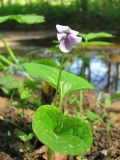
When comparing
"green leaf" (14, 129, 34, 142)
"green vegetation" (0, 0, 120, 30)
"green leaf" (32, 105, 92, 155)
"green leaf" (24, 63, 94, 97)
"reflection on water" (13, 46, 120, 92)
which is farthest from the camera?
"green vegetation" (0, 0, 120, 30)

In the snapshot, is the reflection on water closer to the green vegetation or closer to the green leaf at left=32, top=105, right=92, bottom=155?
the green leaf at left=32, top=105, right=92, bottom=155

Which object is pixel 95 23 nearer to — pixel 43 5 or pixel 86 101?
pixel 43 5

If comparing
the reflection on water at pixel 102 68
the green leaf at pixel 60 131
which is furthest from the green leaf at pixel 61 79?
the reflection on water at pixel 102 68

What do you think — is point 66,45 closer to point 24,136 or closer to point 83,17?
point 24,136

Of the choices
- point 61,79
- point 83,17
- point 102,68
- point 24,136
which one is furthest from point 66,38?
point 83,17

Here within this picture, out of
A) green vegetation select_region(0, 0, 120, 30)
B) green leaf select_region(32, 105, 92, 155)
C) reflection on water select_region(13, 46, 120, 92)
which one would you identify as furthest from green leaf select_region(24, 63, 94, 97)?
green vegetation select_region(0, 0, 120, 30)

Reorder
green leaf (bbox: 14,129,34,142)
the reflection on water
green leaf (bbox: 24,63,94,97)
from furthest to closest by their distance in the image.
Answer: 1. the reflection on water
2. green leaf (bbox: 14,129,34,142)
3. green leaf (bbox: 24,63,94,97)

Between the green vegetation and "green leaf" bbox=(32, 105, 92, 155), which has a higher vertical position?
"green leaf" bbox=(32, 105, 92, 155)

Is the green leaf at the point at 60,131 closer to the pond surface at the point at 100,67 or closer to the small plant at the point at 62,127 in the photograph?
the small plant at the point at 62,127
